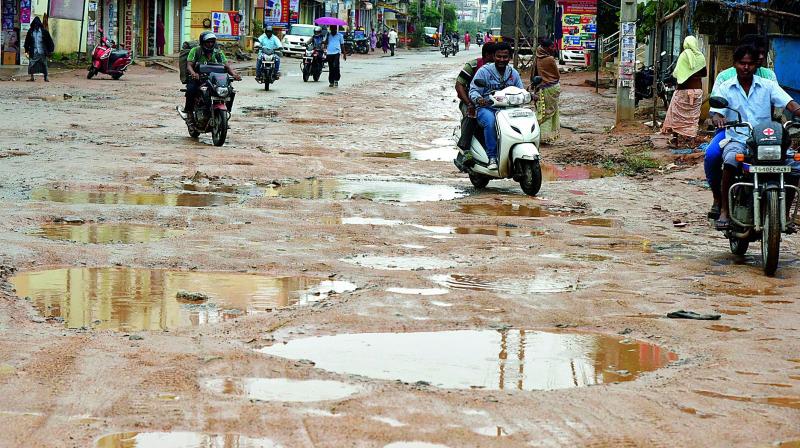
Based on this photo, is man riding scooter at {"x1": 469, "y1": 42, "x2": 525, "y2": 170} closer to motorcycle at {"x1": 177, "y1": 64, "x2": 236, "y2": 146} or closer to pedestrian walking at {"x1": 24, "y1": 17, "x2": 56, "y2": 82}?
motorcycle at {"x1": 177, "y1": 64, "x2": 236, "y2": 146}

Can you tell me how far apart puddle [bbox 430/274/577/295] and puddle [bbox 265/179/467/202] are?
347 centimetres

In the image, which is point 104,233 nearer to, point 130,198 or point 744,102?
point 130,198

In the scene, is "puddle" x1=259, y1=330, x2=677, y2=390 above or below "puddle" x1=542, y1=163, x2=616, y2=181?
below

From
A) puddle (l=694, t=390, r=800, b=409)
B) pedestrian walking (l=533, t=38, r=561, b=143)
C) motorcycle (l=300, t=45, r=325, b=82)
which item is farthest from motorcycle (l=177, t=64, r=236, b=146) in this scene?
motorcycle (l=300, t=45, r=325, b=82)

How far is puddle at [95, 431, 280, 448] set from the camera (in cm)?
378

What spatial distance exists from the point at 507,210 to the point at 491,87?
6.04ft

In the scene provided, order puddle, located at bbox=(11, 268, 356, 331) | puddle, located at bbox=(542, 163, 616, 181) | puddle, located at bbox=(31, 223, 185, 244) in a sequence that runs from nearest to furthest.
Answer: puddle, located at bbox=(11, 268, 356, 331), puddle, located at bbox=(31, 223, 185, 244), puddle, located at bbox=(542, 163, 616, 181)

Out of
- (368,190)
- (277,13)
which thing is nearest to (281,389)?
(368,190)

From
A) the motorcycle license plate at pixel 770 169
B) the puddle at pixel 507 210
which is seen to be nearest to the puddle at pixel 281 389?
the motorcycle license plate at pixel 770 169

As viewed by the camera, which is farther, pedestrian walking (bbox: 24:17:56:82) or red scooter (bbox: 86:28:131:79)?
red scooter (bbox: 86:28:131:79)

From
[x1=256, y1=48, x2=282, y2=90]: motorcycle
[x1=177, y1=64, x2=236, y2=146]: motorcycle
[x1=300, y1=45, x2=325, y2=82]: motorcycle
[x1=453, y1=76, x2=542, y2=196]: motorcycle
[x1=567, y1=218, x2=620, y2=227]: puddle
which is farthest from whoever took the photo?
[x1=300, y1=45, x2=325, y2=82]: motorcycle

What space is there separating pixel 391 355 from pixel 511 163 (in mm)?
6279

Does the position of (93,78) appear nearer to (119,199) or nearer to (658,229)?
(119,199)

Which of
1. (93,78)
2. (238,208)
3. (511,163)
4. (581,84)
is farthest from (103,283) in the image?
(581,84)
